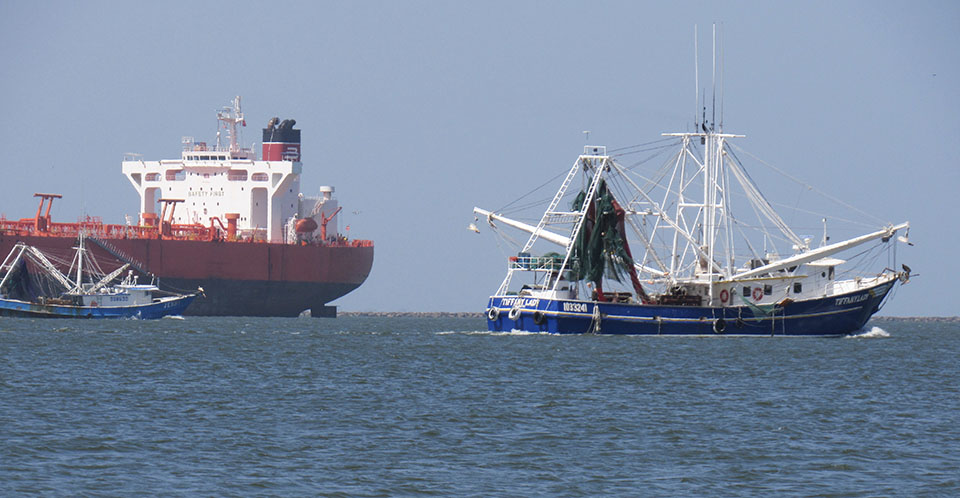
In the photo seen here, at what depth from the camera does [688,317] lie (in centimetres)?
5572

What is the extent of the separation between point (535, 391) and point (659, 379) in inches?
197

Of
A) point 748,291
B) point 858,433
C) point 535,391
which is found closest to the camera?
point 858,433

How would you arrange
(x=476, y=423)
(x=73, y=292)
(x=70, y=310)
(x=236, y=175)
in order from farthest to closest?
(x=236, y=175) → (x=73, y=292) → (x=70, y=310) → (x=476, y=423)

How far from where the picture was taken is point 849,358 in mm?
47375

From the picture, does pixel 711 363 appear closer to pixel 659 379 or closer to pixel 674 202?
pixel 659 379

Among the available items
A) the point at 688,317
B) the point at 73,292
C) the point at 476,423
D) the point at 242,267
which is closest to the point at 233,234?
the point at 242,267

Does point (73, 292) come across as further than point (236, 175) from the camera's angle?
No

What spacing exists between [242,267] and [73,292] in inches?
637

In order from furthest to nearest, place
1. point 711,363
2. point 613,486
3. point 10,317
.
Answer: point 10,317 → point 711,363 → point 613,486

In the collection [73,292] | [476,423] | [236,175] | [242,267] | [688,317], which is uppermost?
[236,175]

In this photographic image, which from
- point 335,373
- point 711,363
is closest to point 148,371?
point 335,373

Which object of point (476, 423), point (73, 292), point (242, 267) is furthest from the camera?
point (242, 267)

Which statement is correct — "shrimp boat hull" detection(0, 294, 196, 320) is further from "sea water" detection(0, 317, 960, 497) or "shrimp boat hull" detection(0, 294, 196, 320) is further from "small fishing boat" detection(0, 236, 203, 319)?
"sea water" detection(0, 317, 960, 497)

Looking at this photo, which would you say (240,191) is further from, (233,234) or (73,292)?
(73,292)
